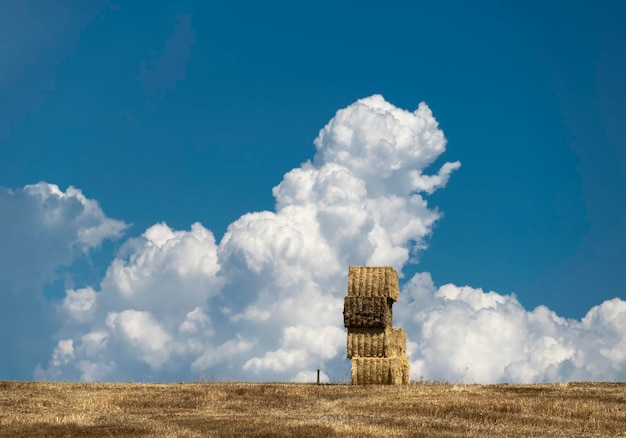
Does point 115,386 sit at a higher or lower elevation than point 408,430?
higher

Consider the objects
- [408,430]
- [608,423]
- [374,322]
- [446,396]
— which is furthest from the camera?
[374,322]

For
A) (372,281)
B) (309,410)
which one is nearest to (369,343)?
(372,281)

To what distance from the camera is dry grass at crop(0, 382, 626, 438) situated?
22.4m

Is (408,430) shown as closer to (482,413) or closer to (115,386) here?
(482,413)

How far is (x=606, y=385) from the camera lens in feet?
115

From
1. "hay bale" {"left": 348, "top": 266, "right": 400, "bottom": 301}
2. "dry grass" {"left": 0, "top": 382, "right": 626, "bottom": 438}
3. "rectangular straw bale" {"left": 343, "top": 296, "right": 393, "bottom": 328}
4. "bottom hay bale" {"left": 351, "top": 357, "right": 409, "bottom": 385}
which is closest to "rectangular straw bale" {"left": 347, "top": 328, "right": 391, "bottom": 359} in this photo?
"rectangular straw bale" {"left": 343, "top": 296, "right": 393, "bottom": 328}

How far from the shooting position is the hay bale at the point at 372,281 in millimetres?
39312

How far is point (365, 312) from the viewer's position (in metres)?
38.9

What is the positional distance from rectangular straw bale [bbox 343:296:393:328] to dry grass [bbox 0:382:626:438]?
15.4 feet

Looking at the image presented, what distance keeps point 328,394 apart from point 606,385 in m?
12.1

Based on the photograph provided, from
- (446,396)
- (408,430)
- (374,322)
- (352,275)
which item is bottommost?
(408,430)

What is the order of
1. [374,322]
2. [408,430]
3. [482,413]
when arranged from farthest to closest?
[374,322] → [482,413] → [408,430]

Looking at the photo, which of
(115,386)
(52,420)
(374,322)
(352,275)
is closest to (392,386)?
(374,322)

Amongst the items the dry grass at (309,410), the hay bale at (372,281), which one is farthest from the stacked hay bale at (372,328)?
the dry grass at (309,410)
